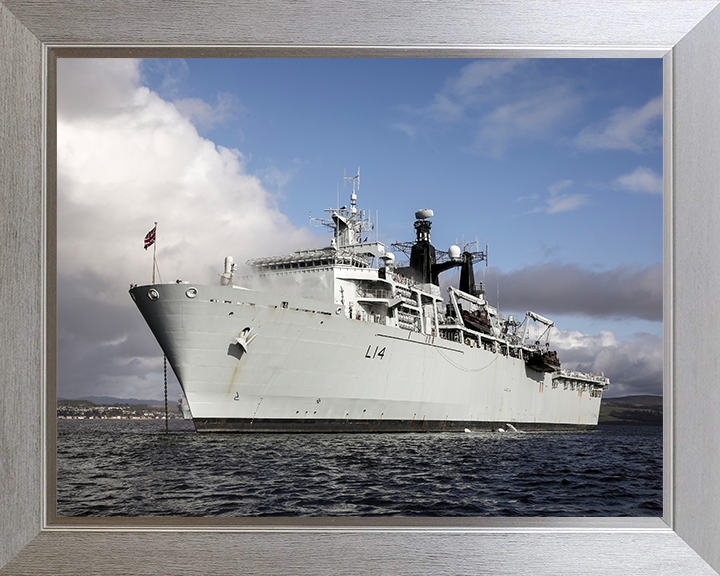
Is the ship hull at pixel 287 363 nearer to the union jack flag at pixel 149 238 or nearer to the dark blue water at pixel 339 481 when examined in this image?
the dark blue water at pixel 339 481

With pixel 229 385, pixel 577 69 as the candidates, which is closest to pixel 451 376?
pixel 229 385

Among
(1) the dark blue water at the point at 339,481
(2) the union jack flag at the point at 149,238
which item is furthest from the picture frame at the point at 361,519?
(2) the union jack flag at the point at 149,238

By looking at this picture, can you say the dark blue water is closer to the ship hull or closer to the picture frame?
the picture frame

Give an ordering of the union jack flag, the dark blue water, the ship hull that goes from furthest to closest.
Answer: the ship hull < the union jack flag < the dark blue water

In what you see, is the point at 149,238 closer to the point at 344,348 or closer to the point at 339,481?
the point at 339,481

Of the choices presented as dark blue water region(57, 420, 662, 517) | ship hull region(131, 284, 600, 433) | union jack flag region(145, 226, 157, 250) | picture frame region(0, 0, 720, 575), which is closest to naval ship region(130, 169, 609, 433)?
ship hull region(131, 284, 600, 433)

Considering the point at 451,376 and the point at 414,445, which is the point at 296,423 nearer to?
the point at 414,445
